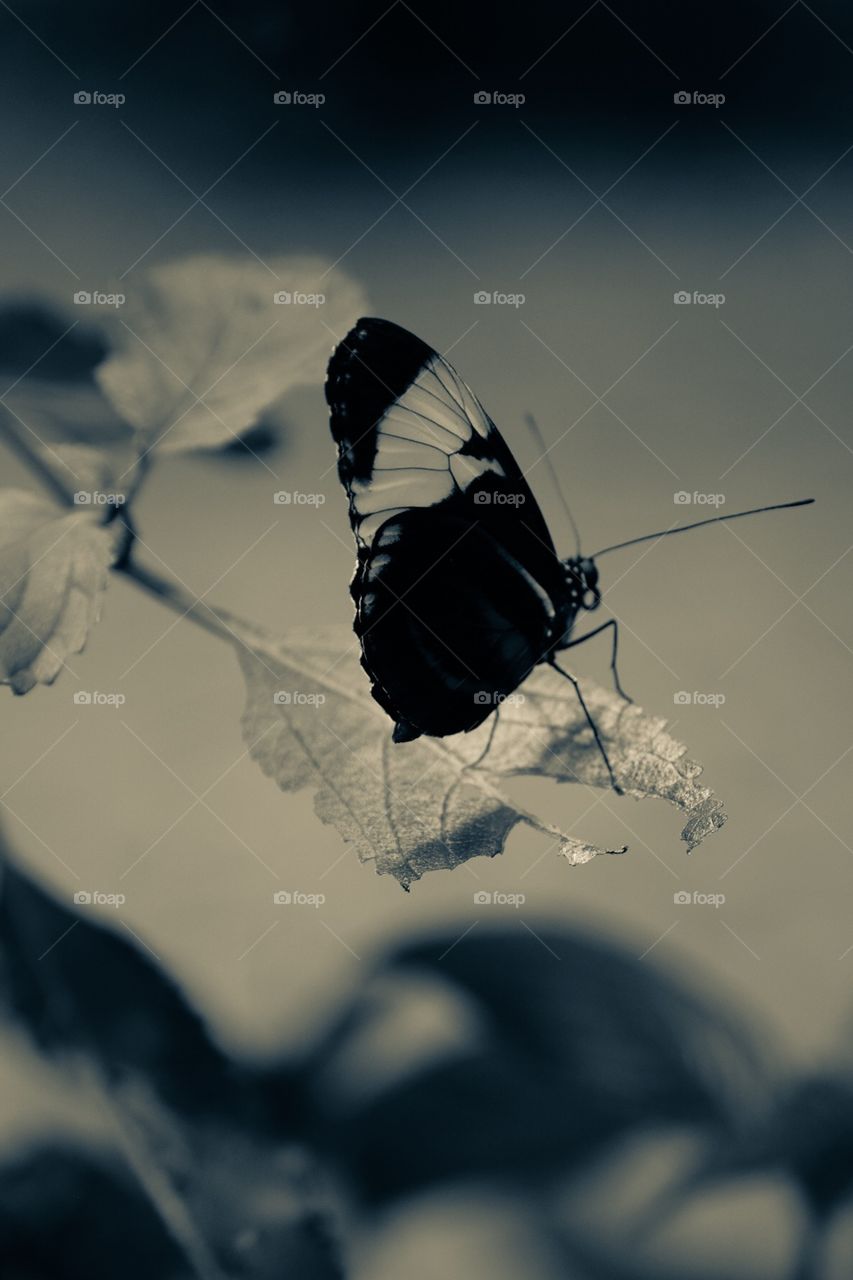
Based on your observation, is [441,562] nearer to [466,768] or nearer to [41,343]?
[466,768]

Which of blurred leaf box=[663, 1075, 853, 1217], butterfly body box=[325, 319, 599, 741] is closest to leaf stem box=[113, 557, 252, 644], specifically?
butterfly body box=[325, 319, 599, 741]

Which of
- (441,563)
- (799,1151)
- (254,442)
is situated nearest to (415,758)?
(441,563)

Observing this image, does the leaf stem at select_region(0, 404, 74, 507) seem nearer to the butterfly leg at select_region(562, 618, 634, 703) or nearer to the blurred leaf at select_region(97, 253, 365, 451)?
the blurred leaf at select_region(97, 253, 365, 451)

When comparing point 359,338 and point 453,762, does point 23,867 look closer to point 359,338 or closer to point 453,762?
point 453,762

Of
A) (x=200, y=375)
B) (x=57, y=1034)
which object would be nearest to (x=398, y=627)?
(x=200, y=375)

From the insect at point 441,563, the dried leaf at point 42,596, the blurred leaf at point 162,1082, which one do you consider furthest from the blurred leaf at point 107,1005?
the insect at point 441,563

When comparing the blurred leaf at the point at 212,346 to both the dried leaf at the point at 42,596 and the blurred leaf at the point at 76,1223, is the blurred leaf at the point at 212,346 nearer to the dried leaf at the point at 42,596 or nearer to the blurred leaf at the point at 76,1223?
the dried leaf at the point at 42,596
